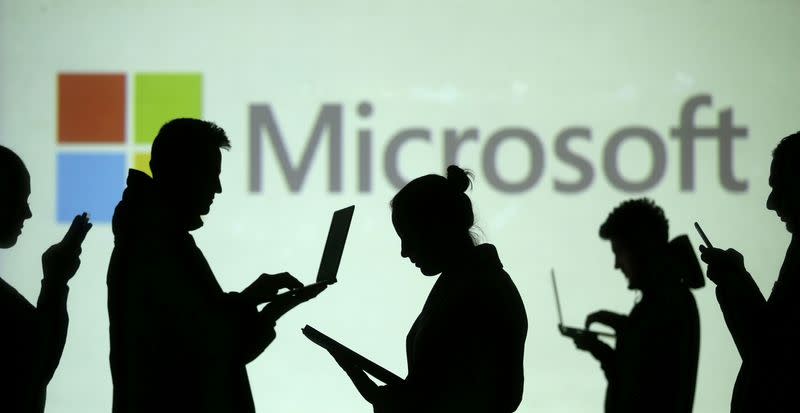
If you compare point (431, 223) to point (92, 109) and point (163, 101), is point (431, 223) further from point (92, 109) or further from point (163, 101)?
point (92, 109)

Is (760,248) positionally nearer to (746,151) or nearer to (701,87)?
(746,151)

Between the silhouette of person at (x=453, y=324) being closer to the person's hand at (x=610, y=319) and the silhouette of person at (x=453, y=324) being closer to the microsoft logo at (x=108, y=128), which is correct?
the person's hand at (x=610, y=319)

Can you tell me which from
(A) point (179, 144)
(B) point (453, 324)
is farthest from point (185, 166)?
(B) point (453, 324)

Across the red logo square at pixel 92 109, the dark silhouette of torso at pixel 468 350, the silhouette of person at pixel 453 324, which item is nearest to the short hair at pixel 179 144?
the silhouette of person at pixel 453 324

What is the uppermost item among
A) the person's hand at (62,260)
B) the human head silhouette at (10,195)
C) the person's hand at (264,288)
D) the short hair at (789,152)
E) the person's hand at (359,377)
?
the short hair at (789,152)

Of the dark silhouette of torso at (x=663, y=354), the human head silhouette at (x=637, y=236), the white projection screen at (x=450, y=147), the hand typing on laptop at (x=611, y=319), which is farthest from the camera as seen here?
the white projection screen at (x=450, y=147)

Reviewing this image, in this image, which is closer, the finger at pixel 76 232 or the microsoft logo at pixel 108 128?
the finger at pixel 76 232

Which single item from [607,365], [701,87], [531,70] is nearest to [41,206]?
[531,70]

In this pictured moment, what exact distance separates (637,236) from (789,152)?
1229mm

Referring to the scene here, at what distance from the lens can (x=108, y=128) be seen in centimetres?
445

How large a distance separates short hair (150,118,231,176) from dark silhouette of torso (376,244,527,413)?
0.61 metres

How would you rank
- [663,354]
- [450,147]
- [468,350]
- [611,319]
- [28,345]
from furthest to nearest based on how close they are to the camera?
1. [450,147]
2. [611,319]
3. [663,354]
4. [28,345]
5. [468,350]

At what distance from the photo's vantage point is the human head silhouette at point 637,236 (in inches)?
115

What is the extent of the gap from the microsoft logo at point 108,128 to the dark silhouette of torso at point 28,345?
104 inches
